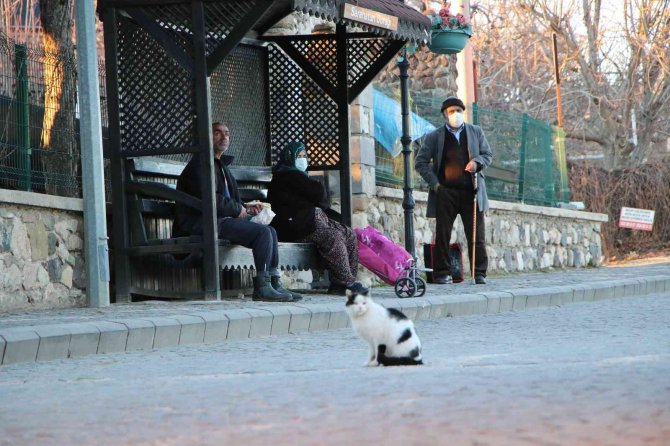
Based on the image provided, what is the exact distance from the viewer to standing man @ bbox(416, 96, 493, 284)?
15.9 metres

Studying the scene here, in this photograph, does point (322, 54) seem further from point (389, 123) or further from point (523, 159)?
point (523, 159)

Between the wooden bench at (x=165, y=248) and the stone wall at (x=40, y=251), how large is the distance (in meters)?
0.51

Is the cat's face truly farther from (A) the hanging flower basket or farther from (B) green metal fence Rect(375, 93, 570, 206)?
(B) green metal fence Rect(375, 93, 570, 206)

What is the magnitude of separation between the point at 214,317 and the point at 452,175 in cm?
608

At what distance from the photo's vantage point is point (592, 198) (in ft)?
92.8

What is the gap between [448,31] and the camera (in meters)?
17.6

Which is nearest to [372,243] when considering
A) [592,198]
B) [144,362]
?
[144,362]

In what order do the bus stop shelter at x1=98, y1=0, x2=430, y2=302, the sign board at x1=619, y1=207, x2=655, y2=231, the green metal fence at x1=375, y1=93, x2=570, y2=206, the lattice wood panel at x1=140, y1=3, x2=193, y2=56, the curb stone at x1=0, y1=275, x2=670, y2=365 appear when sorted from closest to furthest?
the curb stone at x1=0, y1=275, x2=670, y2=365 → the bus stop shelter at x1=98, y1=0, x2=430, y2=302 → the lattice wood panel at x1=140, y1=3, x2=193, y2=56 → the green metal fence at x1=375, y1=93, x2=570, y2=206 → the sign board at x1=619, y1=207, x2=655, y2=231

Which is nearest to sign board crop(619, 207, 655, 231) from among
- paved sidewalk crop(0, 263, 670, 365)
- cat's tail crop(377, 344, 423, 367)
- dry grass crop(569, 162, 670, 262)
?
dry grass crop(569, 162, 670, 262)

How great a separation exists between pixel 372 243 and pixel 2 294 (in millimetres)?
4103

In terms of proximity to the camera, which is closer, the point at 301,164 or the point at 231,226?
the point at 231,226

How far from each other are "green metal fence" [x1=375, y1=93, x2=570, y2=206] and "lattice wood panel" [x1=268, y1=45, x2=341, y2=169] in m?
3.33

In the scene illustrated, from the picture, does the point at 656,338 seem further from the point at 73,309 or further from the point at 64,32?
the point at 64,32

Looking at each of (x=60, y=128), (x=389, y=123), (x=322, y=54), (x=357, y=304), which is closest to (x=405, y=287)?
(x=322, y=54)
